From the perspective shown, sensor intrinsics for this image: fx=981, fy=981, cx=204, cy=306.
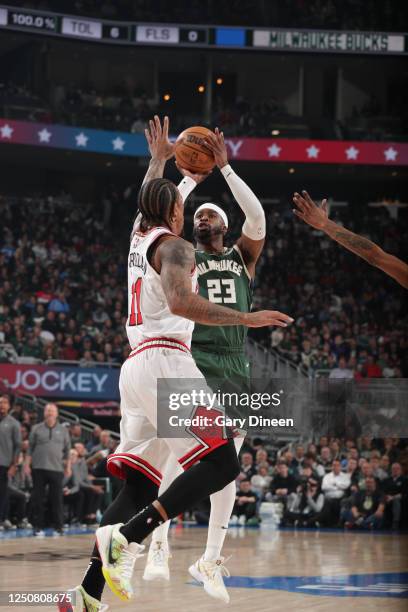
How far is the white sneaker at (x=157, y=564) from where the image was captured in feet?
20.1

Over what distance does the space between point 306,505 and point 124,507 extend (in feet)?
37.7

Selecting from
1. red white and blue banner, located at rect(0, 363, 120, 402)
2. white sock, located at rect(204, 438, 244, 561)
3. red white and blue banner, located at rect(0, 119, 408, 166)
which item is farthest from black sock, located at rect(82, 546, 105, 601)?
red white and blue banner, located at rect(0, 119, 408, 166)

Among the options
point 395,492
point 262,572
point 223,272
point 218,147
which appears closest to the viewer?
point 218,147

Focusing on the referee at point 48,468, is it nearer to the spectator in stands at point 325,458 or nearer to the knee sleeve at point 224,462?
the spectator in stands at point 325,458

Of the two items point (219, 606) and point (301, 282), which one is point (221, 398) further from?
point (301, 282)

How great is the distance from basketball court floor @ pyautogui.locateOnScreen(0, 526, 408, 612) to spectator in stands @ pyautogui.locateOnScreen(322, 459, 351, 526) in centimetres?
237

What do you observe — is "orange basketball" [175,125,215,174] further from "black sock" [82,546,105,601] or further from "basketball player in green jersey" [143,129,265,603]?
"black sock" [82,546,105,601]

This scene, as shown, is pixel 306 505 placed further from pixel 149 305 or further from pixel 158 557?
pixel 149 305

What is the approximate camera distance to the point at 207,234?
6605 mm

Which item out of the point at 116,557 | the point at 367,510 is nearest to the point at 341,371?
the point at 367,510

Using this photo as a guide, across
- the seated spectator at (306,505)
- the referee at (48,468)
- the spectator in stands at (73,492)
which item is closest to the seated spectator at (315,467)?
the seated spectator at (306,505)

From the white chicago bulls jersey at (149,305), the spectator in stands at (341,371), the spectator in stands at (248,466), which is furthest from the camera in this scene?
the spectator in stands at (341,371)

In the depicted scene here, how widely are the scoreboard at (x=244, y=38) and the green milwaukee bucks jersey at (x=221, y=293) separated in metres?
22.3

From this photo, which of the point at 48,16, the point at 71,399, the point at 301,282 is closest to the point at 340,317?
the point at 301,282
